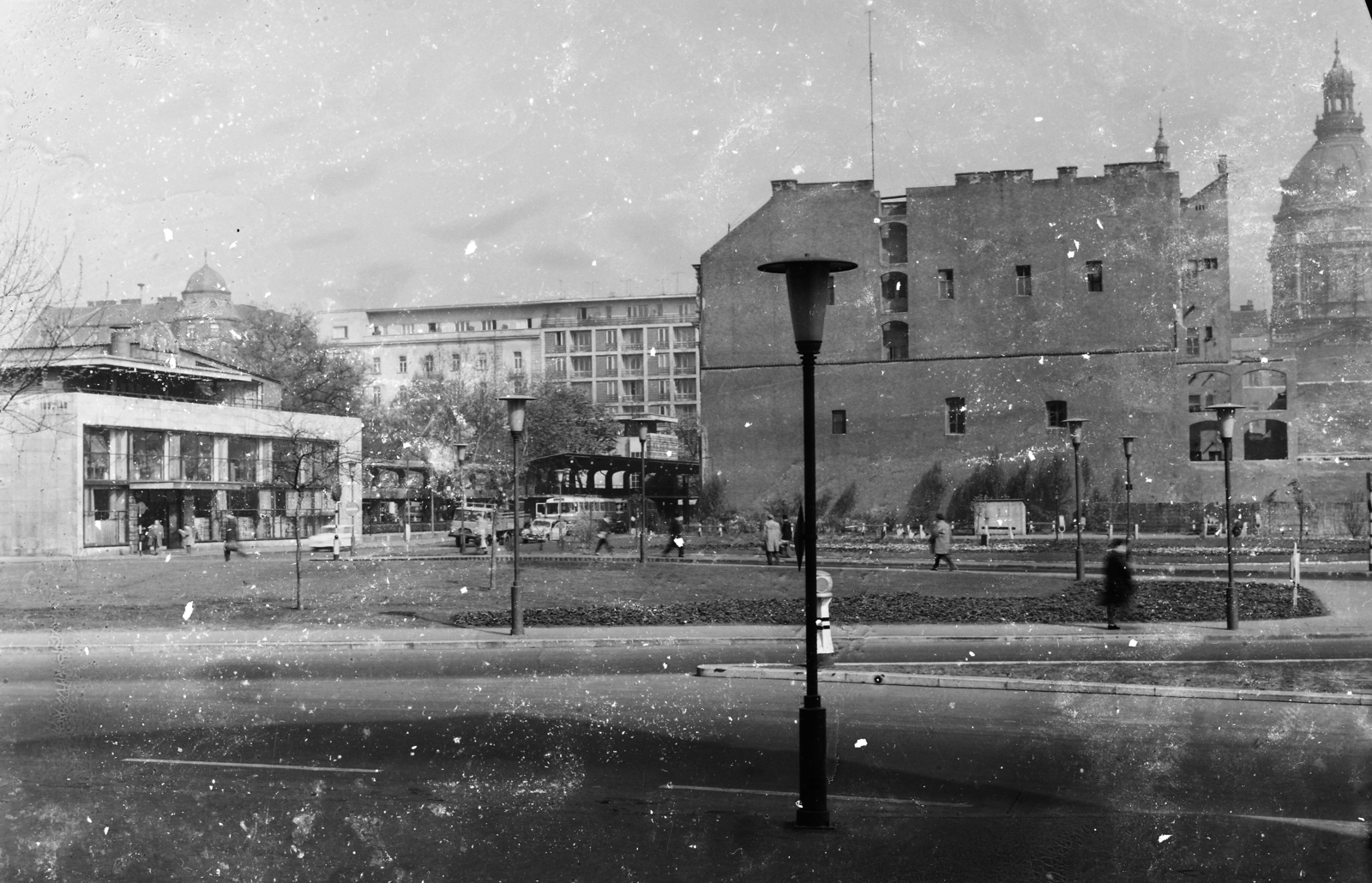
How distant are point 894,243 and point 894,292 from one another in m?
2.59

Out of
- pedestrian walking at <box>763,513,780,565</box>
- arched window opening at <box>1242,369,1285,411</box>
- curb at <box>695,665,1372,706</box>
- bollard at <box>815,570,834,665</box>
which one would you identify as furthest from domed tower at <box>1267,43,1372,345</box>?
curb at <box>695,665,1372,706</box>

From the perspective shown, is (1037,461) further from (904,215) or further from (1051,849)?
(1051,849)

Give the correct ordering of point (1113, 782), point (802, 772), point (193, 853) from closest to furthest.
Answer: point (193, 853), point (802, 772), point (1113, 782)

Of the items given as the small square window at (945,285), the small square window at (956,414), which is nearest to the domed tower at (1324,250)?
the small square window at (945,285)

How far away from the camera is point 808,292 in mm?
8727

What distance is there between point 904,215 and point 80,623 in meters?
49.7

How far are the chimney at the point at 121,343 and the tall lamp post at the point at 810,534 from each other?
2037 inches

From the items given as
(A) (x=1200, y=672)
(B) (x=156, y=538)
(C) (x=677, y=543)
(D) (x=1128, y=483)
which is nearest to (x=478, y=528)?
(C) (x=677, y=543)

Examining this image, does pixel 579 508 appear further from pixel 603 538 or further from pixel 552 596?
pixel 552 596

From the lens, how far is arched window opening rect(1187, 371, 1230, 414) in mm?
72375

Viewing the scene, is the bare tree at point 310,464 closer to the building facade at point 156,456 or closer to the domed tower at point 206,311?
the building facade at point 156,456

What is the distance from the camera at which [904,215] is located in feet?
213

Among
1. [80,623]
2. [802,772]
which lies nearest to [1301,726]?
[802,772]

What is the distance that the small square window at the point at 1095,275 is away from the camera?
63312 mm
